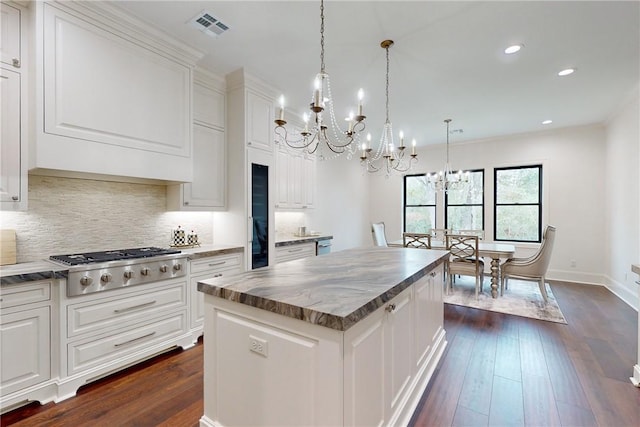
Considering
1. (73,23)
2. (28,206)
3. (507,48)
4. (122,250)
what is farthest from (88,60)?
(507,48)

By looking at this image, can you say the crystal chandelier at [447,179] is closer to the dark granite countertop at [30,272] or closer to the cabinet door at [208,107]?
the cabinet door at [208,107]

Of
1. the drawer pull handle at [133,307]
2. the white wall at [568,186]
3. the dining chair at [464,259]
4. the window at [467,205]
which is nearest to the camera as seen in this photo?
the drawer pull handle at [133,307]

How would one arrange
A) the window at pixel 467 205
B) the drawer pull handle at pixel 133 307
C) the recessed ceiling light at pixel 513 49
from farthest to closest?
1. the window at pixel 467 205
2. the recessed ceiling light at pixel 513 49
3. the drawer pull handle at pixel 133 307

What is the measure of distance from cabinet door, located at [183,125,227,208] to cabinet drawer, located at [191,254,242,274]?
615 mm

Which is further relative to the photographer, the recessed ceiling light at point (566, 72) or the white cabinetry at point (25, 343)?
the recessed ceiling light at point (566, 72)

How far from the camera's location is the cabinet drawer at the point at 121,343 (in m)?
1.99

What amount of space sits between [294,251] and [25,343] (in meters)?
2.75

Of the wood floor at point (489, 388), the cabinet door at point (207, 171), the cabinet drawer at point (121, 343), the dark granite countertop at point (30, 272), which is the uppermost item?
the cabinet door at point (207, 171)

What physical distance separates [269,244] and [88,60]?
93.7 inches

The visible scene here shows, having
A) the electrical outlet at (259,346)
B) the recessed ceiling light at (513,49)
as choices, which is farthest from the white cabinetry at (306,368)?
the recessed ceiling light at (513,49)

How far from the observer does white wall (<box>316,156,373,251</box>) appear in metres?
5.55

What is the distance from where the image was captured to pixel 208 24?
2361mm

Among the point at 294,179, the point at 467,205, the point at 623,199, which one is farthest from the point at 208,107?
the point at 623,199

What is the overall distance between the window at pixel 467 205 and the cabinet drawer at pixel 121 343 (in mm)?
5429
